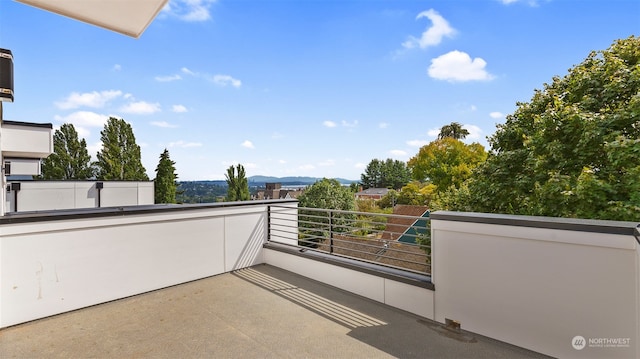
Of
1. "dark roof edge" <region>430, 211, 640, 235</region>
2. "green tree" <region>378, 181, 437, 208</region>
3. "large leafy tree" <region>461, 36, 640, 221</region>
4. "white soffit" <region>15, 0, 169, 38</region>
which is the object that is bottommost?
"green tree" <region>378, 181, 437, 208</region>

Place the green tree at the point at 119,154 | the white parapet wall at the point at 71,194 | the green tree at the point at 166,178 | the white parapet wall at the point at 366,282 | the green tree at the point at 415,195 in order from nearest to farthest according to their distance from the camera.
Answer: the white parapet wall at the point at 366,282 → the white parapet wall at the point at 71,194 → the green tree at the point at 119,154 → the green tree at the point at 166,178 → the green tree at the point at 415,195

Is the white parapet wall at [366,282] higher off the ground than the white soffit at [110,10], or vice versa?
the white soffit at [110,10]

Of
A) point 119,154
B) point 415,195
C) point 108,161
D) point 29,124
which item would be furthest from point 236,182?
point 29,124

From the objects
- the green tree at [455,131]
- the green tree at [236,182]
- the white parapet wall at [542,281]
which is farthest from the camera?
the green tree at [455,131]

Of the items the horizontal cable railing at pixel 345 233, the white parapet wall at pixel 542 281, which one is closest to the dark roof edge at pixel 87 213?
the horizontal cable railing at pixel 345 233

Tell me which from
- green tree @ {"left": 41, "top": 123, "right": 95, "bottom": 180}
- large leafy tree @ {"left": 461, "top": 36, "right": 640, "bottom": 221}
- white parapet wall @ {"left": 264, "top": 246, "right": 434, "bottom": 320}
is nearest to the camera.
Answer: white parapet wall @ {"left": 264, "top": 246, "right": 434, "bottom": 320}

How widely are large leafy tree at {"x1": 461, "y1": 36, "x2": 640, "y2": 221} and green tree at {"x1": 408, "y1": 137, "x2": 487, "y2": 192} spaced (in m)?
19.5

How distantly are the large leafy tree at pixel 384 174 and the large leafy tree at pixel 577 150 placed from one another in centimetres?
6700

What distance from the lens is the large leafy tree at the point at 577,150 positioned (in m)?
4.61

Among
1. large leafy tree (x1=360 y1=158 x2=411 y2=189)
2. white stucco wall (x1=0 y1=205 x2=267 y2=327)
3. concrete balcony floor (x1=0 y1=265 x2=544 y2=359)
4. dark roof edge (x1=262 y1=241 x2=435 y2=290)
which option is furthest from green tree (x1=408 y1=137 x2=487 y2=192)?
large leafy tree (x1=360 y1=158 x2=411 y2=189)

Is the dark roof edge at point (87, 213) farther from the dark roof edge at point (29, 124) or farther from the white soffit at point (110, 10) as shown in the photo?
the dark roof edge at point (29, 124)

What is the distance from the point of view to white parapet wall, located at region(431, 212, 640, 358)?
74.2 inches

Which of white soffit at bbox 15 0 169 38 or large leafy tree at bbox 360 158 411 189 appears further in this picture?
large leafy tree at bbox 360 158 411 189

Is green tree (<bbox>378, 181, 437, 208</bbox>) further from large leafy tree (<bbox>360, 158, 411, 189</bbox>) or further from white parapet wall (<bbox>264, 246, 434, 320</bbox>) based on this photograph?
large leafy tree (<bbox>360, 158, 411, 189</bbox>)
